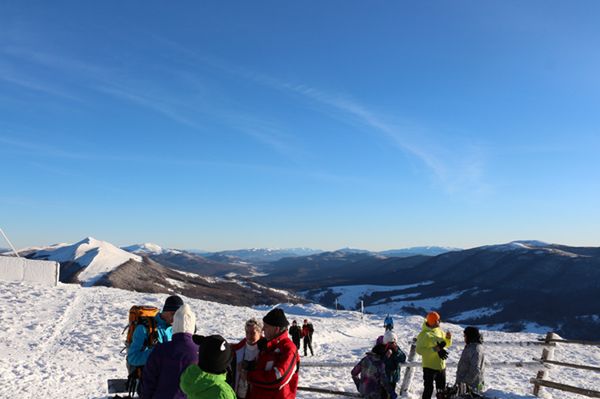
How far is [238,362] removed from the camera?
17.0 ft

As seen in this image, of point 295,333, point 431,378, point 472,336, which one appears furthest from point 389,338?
point 295,333

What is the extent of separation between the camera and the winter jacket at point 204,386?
3.67 m

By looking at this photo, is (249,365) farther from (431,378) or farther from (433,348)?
(431,378)

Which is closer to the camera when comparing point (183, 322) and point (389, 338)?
point (183, 322)

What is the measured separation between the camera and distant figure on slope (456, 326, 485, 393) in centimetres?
758

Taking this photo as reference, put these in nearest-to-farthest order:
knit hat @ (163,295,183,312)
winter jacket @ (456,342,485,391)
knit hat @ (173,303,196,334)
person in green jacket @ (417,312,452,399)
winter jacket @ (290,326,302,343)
Result: 1. knit hat @ (173,303,196,334)
2. knit hat @ (163,295,183,312)
3. winter jacket @ (456,342,485,391)
4. person in green jacket @ (417,312,452,399)
5. winter jacket @ (290,326,302,343)

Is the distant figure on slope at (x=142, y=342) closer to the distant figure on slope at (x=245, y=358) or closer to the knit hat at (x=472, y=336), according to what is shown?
the distant figure on slope at (x=245, y=358)

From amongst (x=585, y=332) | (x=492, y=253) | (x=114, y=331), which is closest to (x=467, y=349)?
(x=114, y=331)

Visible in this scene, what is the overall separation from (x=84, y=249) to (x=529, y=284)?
13580 cm

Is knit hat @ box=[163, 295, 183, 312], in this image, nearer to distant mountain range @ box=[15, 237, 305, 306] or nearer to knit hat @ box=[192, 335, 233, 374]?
knit hat @ box=[192, 335, 233, 374]

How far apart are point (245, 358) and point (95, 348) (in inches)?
517

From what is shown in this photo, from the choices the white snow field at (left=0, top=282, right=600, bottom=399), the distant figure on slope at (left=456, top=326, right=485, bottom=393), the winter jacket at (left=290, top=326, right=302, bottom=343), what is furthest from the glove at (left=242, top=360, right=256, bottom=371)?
the winter jacket at (left=290, top=326, right=302, bottom=343)

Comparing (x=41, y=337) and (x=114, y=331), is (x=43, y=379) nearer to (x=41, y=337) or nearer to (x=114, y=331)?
(x=41, y=337)

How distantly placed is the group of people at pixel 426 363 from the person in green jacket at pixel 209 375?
329 centimetres
